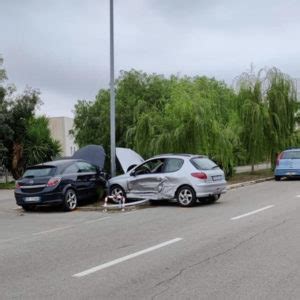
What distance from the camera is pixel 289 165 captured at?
2633cm

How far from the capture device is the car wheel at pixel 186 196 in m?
15.9

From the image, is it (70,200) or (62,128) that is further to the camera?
(62,128)

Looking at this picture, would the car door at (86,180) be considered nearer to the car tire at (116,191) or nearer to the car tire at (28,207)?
the car tire at (116,191)

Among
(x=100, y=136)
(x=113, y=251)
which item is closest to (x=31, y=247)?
(x=113, y=251)

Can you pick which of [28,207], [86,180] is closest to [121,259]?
[86,180]

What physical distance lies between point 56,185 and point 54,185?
2.3 inches

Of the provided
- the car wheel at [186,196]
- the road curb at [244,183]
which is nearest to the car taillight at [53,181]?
the car wheel at [186,196]

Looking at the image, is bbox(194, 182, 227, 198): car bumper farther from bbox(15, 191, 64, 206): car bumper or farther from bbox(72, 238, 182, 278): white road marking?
bbox(72, 238, 182, 278): white road marking

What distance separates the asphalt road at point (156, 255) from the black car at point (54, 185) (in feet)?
3.54

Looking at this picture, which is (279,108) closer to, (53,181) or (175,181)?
(175,181)

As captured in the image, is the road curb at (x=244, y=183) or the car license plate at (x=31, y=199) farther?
the road curb at (x=244, y=183)

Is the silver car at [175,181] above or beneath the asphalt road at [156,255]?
above

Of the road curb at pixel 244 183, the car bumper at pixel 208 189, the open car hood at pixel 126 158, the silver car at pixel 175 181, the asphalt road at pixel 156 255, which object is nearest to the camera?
the asphalt road at pixel 156 255

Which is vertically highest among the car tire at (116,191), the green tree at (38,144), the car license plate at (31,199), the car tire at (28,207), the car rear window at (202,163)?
the green tree at (38,144)
